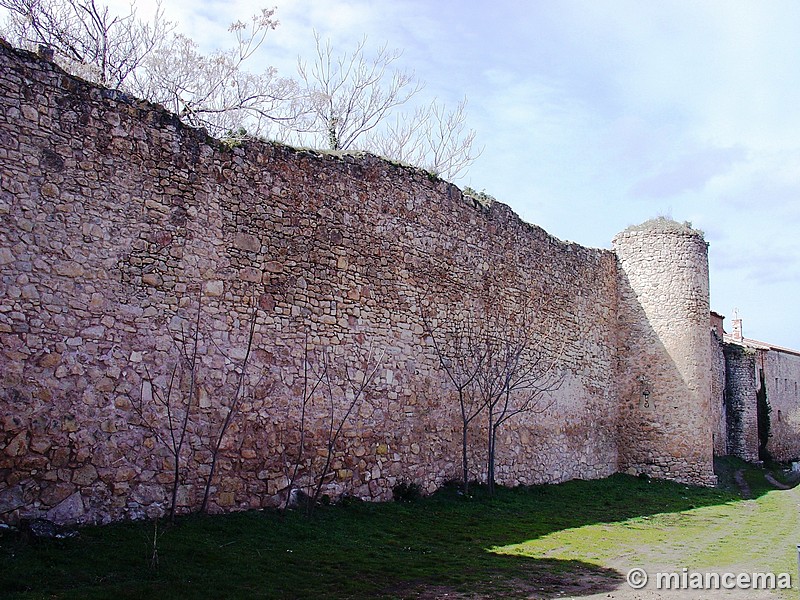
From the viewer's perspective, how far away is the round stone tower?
62.7ft

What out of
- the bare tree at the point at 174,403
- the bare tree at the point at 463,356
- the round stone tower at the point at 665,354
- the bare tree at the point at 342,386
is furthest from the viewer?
the round stone tower at the point at 665,354

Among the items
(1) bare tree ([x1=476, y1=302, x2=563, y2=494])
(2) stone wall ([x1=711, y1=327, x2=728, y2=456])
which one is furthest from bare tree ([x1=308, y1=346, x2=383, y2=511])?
(2) stone wall ([x1=711, y1=327, x2=728, y2=456])

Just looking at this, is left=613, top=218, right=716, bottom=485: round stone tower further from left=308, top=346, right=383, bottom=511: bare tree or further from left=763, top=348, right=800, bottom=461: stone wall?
left=763, top=348, right=800, bottom=461: stone wall

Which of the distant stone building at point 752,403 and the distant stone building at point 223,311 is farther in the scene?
the distant stone building at point 752,403

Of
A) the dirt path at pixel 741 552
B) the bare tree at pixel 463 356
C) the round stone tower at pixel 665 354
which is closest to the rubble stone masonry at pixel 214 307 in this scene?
the bare tree at pixel 463 356

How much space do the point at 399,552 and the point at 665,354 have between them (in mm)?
12909

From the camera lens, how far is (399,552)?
8859 mm

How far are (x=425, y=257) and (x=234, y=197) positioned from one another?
4.20 metres

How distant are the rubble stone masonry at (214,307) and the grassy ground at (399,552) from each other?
705mm

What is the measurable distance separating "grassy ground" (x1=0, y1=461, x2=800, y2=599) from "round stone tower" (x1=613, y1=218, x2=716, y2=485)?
17.7 ft

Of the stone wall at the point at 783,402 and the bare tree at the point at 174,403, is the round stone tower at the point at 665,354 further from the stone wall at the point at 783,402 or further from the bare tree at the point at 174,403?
the bare tree at the point at 174,403

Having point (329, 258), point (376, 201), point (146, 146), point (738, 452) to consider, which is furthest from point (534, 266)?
point (738, 452)

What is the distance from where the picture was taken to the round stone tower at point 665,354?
19.1 metres

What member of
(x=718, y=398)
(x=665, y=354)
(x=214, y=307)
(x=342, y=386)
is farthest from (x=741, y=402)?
(x=214, y=307)
